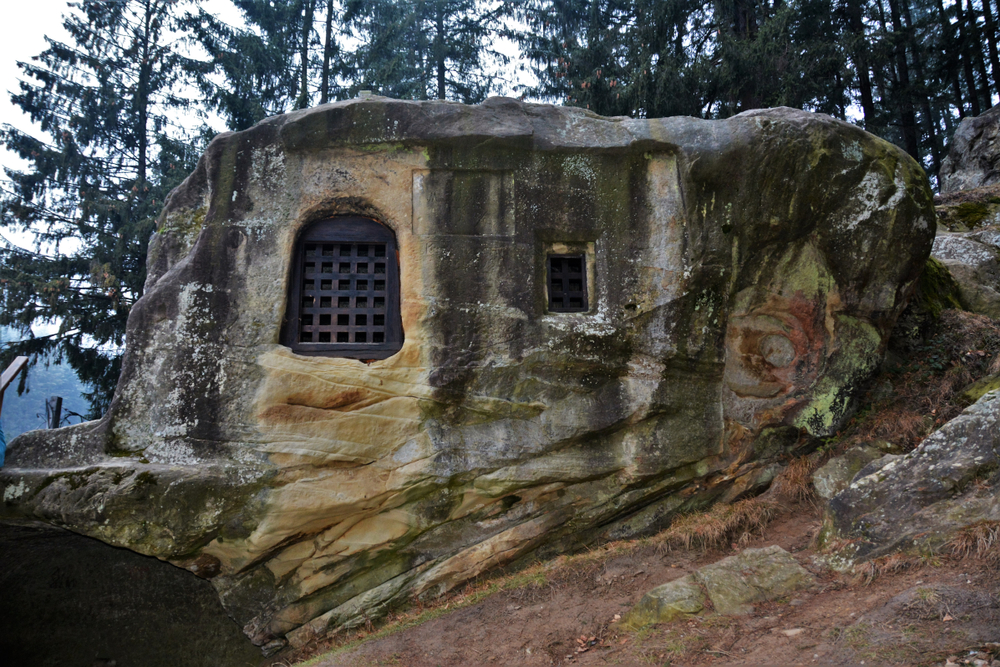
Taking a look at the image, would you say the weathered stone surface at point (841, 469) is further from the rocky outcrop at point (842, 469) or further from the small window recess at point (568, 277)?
the small window recess at point (568, 277)

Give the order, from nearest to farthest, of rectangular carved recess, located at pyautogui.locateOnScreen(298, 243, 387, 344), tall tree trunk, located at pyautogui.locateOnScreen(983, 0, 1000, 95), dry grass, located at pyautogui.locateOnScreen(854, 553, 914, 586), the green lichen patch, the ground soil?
the ground soil, dry grass, located at pyautogui.locateOnScreen(854, 553, 914, 586), rectangular carved recess, located at pyautogui.locateOnScreen(298, 243, 387, 344), the green lichen patch, tall tree trunk, located at pyautogui.locateOnScreen(983, 0, 1000, 95)

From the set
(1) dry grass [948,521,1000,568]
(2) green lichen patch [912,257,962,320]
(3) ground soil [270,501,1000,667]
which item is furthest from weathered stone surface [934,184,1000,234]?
(1) dry grass [948,521,1000,568]

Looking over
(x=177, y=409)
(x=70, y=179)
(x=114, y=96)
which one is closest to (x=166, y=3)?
(x=114, y=96)

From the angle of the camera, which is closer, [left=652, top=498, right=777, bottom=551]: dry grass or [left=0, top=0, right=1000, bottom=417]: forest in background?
[left=652, top=498, right=777, bottom=551]: dry grass

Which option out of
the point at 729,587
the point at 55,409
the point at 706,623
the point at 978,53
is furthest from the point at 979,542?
the point at 978,53

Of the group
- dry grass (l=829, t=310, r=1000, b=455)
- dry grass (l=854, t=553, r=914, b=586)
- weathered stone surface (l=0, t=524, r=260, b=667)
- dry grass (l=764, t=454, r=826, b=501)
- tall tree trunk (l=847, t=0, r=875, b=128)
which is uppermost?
tall tree trunk (l=847, t=0, r=875, b=128)

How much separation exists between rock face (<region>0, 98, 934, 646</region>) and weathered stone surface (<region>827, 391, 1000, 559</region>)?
166cm

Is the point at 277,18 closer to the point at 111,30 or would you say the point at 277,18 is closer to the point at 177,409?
the point at 111,30

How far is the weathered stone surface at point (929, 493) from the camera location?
5617 millimetres

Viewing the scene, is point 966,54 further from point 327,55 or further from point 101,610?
point 101,610

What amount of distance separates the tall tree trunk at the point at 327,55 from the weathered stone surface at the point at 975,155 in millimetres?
15176

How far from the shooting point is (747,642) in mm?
5277

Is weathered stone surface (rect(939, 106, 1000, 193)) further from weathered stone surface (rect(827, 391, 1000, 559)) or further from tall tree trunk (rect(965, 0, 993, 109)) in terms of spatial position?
weathered stone surface (rect(827, 391, 1000, 559))

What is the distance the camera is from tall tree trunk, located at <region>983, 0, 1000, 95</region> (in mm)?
16734
